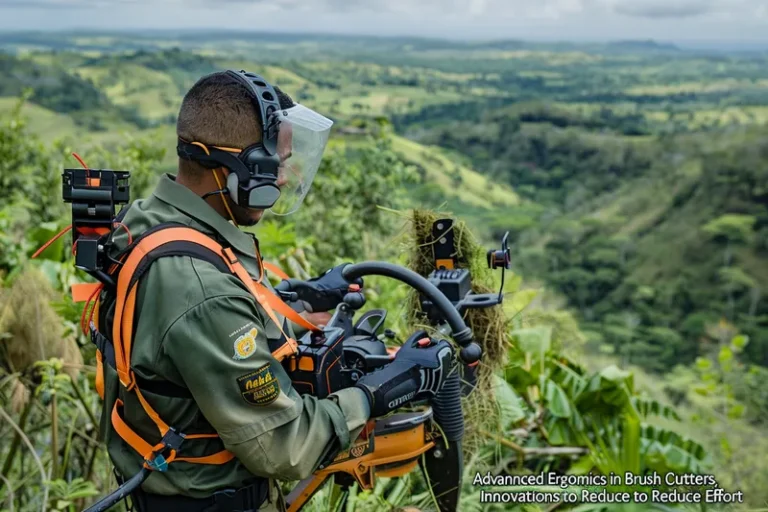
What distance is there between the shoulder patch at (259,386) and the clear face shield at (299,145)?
69 centimetres

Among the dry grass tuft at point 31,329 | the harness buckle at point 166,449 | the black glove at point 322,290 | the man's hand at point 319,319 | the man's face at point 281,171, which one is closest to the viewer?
the harness buckle at point 166,449

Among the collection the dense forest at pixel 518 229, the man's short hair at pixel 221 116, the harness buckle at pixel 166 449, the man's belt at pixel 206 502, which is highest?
the man's short hair at pixel 221 116

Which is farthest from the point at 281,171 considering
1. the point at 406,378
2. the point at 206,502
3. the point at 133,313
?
the point at 206,502

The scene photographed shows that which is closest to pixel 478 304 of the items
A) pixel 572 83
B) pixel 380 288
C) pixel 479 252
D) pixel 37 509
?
pixel 479 252

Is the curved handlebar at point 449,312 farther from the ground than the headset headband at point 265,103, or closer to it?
closer to it

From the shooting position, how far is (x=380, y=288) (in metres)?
6.48

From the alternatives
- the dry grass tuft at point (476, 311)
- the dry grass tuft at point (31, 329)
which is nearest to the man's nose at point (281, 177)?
the dry grass tuft at point (476, 311)

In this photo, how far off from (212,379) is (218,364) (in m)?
0.05

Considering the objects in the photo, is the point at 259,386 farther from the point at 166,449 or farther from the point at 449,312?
the point at 449,312

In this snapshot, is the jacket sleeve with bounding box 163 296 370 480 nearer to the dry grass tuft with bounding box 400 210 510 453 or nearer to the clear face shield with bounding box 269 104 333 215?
the clear face shield with bounding box 269 104 333 215

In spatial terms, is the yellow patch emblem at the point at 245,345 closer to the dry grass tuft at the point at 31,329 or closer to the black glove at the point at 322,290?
the black glove at the point at 322,290

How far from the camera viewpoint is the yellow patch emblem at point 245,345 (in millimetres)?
2055

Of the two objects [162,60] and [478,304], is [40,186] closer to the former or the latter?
[478,304]

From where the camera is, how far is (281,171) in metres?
2.46
